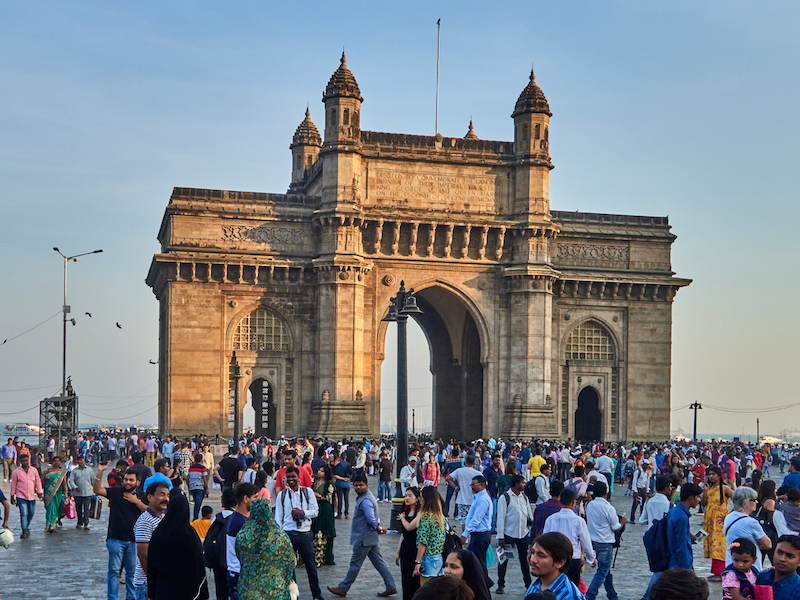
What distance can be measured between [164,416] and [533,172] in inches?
745

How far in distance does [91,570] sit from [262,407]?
33.0m

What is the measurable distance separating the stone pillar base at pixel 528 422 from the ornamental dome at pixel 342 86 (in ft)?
48.7

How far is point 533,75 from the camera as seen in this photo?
154ft

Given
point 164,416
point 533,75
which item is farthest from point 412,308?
point 533,75

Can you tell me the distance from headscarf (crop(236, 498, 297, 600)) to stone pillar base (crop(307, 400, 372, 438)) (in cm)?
3321

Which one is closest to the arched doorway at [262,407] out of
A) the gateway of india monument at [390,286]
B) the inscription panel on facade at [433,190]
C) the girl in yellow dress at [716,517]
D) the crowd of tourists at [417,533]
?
the gateway of india monument at [390,286]

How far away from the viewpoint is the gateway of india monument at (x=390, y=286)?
43281 millimetres

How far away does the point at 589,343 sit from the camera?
48812 mm

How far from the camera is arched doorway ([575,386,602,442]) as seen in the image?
4969 cm

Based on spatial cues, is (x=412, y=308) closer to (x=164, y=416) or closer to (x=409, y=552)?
(x=409, y=552)

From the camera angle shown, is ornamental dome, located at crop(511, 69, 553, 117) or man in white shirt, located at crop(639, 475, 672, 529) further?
ornamental dome, located at crop(511, 69, 553, 117)

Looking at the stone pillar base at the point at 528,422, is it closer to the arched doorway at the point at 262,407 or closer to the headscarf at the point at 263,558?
the arched doorway at the point at 262,407

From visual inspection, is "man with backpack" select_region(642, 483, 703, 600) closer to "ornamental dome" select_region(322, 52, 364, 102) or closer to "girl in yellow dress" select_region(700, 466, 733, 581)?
"girl in yellow dress" select_region(700, 466, 733, 581)

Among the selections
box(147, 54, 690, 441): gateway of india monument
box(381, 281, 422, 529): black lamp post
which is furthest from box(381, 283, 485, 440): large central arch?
box(381, 281, 422, 529): black lamp post
